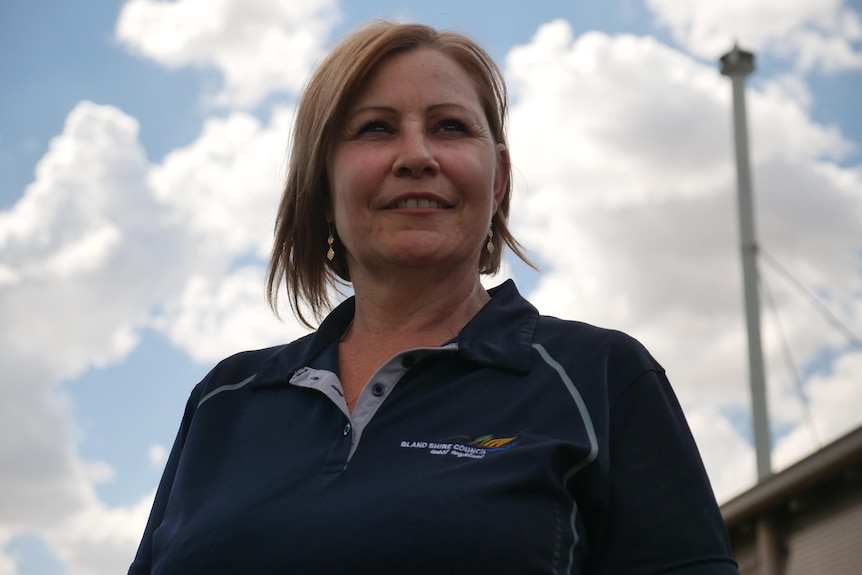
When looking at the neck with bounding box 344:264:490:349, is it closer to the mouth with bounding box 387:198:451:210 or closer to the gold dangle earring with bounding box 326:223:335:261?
the mouth with bounding box 387:198:451:210

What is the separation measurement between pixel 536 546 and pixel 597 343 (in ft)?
1.63

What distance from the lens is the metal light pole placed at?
15.2 metres

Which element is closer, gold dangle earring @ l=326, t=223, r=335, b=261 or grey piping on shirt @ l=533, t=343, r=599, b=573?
grey piping on shirt @ l=533, t=343, r=599, b=573

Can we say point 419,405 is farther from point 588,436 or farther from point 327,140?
point 327,140

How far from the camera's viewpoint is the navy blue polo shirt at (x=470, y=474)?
2.09m

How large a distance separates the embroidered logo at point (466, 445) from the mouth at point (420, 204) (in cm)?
57

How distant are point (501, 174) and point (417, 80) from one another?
1.25 ft

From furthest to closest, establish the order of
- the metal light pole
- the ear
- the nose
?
the metal light pole < the ear < the nose

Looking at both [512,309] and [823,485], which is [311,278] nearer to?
[512,309]

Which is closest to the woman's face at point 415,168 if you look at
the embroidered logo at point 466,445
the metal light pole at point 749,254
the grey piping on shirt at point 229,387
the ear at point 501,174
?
the ear at point 501,174

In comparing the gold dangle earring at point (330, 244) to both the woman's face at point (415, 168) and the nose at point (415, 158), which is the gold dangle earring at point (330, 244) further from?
the nose at point (415, 158)

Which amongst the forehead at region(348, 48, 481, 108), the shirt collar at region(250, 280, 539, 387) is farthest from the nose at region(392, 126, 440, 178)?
the shirt collar at region(250, 280, 539, 387)

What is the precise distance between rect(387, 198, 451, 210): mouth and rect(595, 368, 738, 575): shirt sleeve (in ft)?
1.96

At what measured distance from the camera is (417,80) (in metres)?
2.70
